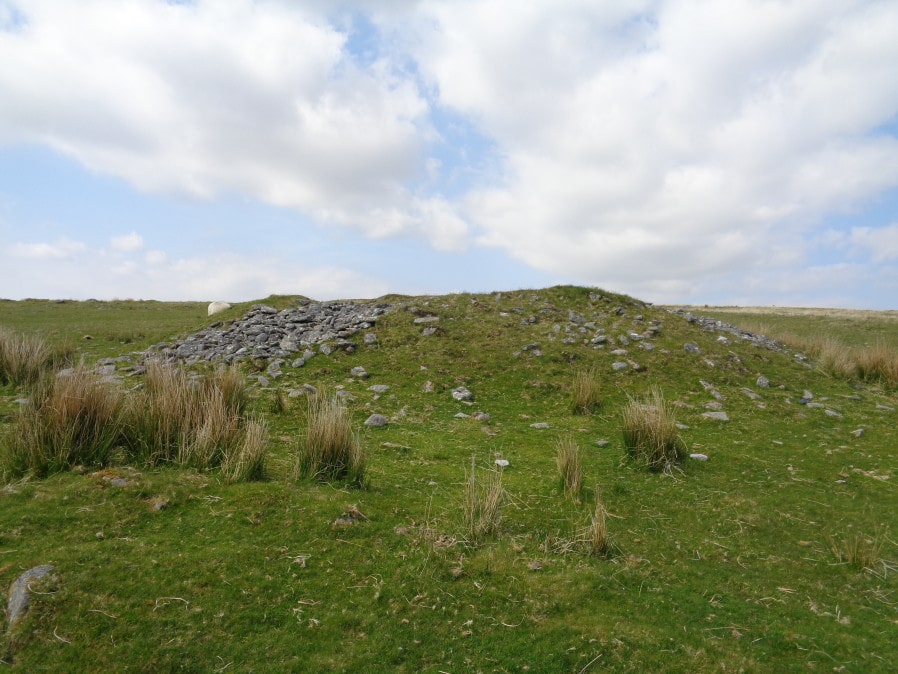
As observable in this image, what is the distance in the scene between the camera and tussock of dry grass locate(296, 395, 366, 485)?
229 inches

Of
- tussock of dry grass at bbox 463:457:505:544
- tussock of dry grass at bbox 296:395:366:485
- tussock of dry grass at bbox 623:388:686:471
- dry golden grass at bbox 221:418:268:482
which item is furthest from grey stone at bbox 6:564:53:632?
tussock of dry grass at bbox 623:388:686:471

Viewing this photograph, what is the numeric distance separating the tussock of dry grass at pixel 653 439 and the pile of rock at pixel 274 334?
7517 millimetres

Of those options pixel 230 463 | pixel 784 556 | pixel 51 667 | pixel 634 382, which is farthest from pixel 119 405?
pixel 634 382

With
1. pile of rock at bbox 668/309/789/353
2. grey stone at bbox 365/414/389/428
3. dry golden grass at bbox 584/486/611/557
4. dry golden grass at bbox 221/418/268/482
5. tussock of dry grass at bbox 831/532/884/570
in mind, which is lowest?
tussock of dry grass at bbox 831/532/884/570

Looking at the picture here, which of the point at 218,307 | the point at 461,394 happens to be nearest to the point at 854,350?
the point at 461,394

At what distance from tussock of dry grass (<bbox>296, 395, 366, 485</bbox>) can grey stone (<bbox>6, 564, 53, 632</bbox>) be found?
2405 mm

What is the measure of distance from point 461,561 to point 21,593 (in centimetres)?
320

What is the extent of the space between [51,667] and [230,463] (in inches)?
100

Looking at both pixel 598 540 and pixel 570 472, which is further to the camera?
pixel 570 472

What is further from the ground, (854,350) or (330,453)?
(854,350)

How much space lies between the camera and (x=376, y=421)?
8.80 m

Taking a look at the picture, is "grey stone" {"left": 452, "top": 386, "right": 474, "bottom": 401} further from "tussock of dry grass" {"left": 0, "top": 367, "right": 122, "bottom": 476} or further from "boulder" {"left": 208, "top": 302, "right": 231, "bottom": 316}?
"boulder" {"left": 208, "top": 302, "right": 231, "bottom": 316}

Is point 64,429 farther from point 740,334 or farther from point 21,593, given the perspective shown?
point 740,334

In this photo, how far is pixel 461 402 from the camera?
10391 millimetres
